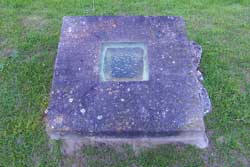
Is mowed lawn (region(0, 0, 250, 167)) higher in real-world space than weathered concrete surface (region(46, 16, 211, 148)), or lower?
lower

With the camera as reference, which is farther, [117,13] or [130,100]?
[117,13]

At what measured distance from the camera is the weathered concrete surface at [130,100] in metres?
3.72

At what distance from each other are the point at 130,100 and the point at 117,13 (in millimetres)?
2291

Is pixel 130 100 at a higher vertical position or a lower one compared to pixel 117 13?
higher

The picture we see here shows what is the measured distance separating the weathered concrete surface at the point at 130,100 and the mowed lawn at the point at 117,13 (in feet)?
0.52

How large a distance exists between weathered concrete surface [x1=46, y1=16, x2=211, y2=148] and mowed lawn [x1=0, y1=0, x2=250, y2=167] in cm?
16

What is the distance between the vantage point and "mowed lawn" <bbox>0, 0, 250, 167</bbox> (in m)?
3.85

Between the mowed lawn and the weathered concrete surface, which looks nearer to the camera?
the weathered concrete surface

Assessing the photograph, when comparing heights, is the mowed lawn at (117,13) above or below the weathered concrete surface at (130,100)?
below

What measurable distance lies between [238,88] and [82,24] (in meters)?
1.70

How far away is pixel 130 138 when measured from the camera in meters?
3.80

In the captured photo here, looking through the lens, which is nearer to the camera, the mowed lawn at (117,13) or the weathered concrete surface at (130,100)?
the weathered concrete surface at (130,100)

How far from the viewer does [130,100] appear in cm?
383

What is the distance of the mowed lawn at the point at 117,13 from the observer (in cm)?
385
